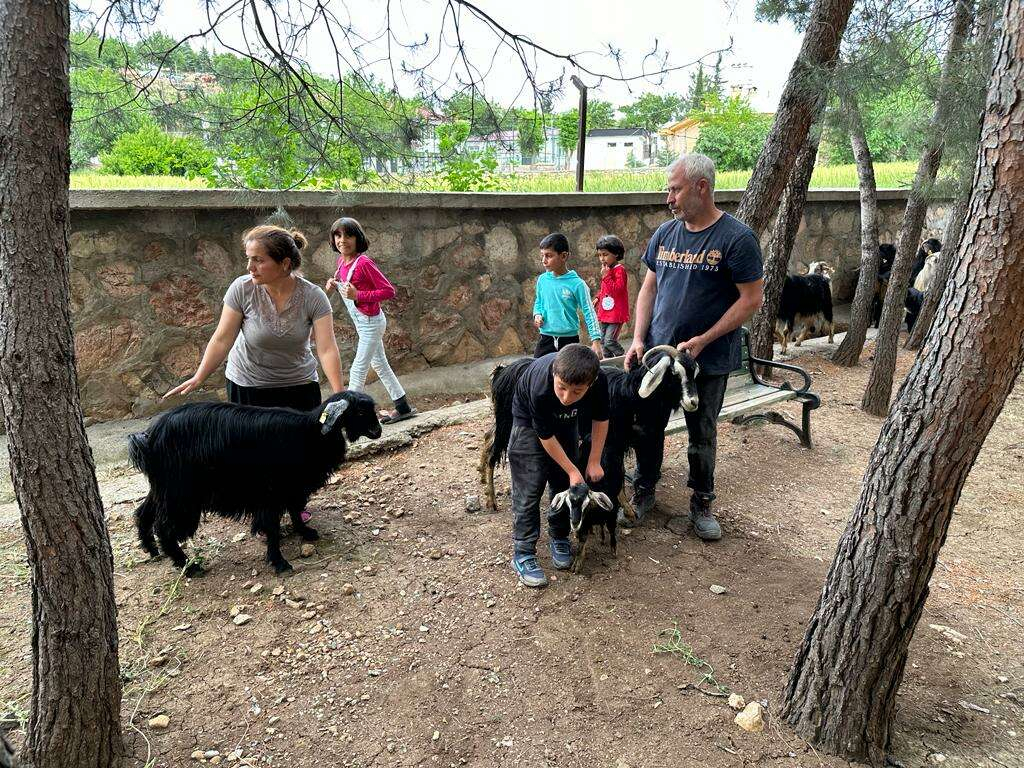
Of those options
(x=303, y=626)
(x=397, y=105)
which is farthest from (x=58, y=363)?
(x=397, y=105)

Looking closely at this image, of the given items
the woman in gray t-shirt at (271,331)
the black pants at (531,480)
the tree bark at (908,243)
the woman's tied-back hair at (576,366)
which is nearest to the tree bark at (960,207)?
the tree bark at (908,243)

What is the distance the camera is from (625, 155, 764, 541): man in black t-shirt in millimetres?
3467

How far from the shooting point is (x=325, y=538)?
12.3 ft

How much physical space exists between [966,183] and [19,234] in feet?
22.0

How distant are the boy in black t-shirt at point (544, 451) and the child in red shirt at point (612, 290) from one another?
103 inches

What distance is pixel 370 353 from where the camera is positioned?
555 centimetres

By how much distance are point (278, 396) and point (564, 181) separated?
5.85 meters

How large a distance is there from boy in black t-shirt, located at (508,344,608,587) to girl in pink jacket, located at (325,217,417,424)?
2.33 meters

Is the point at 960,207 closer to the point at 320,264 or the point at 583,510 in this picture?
the point at 583,510

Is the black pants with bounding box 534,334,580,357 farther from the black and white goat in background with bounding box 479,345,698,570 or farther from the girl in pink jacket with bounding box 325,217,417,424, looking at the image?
the black and white goat in background with bounding box 479,345,698,570

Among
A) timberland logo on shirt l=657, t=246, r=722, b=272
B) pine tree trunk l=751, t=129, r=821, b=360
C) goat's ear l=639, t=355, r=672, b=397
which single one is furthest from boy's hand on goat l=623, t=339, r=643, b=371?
pine tree trunk l=751, t=129, r=821, b=360

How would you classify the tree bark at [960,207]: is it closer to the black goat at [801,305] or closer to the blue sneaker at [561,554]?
the black goat at [801,305]

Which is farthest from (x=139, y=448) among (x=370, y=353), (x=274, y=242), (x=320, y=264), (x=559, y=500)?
(x=320, y=264)

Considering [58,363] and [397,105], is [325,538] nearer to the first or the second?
[58,363]
